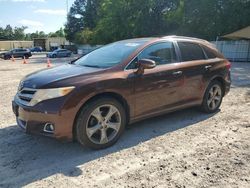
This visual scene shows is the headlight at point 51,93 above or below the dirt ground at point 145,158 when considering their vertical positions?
above

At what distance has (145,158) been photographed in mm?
4176

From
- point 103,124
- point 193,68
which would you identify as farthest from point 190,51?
point 103,124

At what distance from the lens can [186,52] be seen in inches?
225

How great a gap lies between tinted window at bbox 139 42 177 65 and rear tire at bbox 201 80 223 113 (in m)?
1.22

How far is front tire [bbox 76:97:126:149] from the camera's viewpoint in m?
4.22

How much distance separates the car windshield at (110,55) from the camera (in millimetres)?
4855

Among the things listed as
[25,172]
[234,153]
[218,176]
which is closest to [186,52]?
[234,153]

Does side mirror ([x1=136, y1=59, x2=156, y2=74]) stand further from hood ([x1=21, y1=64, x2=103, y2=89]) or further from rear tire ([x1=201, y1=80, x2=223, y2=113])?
rear tire ([x1=201, y1=80, x2=223, y2=113])

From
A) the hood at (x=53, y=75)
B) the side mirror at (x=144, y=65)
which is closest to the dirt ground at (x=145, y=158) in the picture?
the hood at (x=53, y=75)

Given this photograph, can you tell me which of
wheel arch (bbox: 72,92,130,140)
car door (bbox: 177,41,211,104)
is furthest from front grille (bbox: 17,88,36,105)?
car door (bbox: 177,41,211,104)

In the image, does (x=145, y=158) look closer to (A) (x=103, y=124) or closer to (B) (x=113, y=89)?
(A) (x=103, y=124)

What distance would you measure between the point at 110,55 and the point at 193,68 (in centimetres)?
166

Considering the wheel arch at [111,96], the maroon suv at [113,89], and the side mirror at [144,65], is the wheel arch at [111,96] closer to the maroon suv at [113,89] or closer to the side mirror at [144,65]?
the maroon suv at [113,89]

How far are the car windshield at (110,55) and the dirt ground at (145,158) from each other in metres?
1.30
